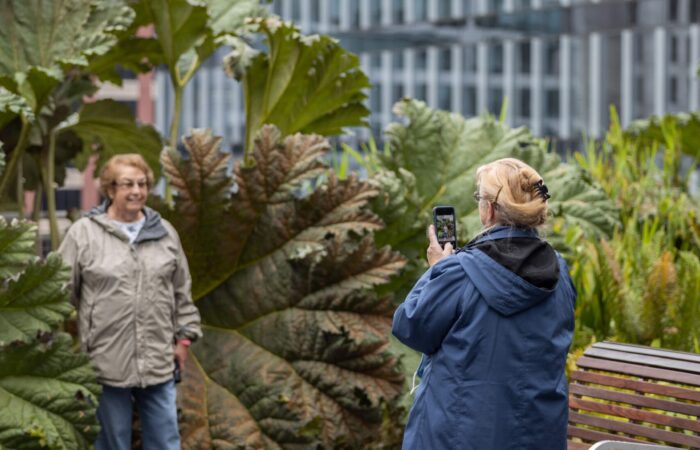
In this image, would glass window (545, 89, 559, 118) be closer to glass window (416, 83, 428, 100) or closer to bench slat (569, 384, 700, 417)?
glass window (416, 83, 428, 100)

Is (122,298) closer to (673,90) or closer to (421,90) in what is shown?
(673,90)

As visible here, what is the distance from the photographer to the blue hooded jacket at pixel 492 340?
3041 millimetres

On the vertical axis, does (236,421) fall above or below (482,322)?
below

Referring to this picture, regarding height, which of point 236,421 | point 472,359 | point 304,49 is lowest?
point 236,421

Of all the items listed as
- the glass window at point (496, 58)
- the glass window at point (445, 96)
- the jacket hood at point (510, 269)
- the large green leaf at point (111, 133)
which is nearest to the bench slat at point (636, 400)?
the jacket hood at point (510, 269)

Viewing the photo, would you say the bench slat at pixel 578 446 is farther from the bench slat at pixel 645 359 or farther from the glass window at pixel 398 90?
the glass window at pixel 398 90

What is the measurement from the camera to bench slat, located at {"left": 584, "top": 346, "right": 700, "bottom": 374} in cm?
370

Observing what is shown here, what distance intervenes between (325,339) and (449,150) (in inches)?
57.0

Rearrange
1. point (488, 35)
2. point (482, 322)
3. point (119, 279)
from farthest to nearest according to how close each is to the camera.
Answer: point (488, 35)
point (119, 279)
point (482, 322)

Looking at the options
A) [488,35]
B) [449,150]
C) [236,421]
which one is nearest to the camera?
[236,421]

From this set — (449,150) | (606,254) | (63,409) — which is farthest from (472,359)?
(449,150)

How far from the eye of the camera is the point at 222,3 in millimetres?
5902

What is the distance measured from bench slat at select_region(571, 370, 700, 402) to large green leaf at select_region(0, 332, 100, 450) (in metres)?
1.67

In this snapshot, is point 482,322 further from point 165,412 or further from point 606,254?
point 606,254
